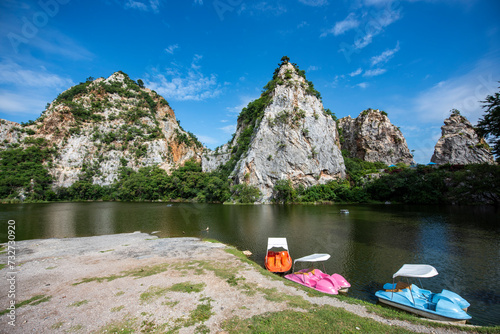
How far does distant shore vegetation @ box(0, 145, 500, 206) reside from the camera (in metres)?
43.9

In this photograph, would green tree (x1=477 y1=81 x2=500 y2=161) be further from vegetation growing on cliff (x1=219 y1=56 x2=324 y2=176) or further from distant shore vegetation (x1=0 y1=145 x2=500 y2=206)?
vegetation growing on cliff (x1=219 y1=56 x2=324 y2=176)

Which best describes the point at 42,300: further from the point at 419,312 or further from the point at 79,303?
the point at 419,312

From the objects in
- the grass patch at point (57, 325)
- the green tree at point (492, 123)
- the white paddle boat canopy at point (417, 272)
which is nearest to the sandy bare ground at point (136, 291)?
the grass patch at point (57, 325)

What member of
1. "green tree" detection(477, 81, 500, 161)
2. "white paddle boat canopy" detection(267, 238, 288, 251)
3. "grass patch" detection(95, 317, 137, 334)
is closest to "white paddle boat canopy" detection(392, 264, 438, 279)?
"white paddle boat canopy" detection(267, 238, 288, 251)

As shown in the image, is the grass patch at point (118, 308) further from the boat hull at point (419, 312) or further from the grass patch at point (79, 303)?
the boat hull at point (419, 312)

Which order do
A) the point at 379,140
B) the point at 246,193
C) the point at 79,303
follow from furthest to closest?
the point at 379,140 < the point at 246,193 < the point at 79,303

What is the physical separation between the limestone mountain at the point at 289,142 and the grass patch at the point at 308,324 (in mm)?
50534

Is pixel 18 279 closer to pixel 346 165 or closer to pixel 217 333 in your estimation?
pixel 217 333

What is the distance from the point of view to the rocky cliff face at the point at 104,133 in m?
79.1

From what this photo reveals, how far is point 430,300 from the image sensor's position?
330 inches

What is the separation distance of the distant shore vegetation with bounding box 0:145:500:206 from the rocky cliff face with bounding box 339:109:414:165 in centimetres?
759

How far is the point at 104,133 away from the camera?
89500 mm

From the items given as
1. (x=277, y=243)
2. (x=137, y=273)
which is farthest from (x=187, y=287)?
(x=277, y=243)

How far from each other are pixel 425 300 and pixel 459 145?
272 feet
